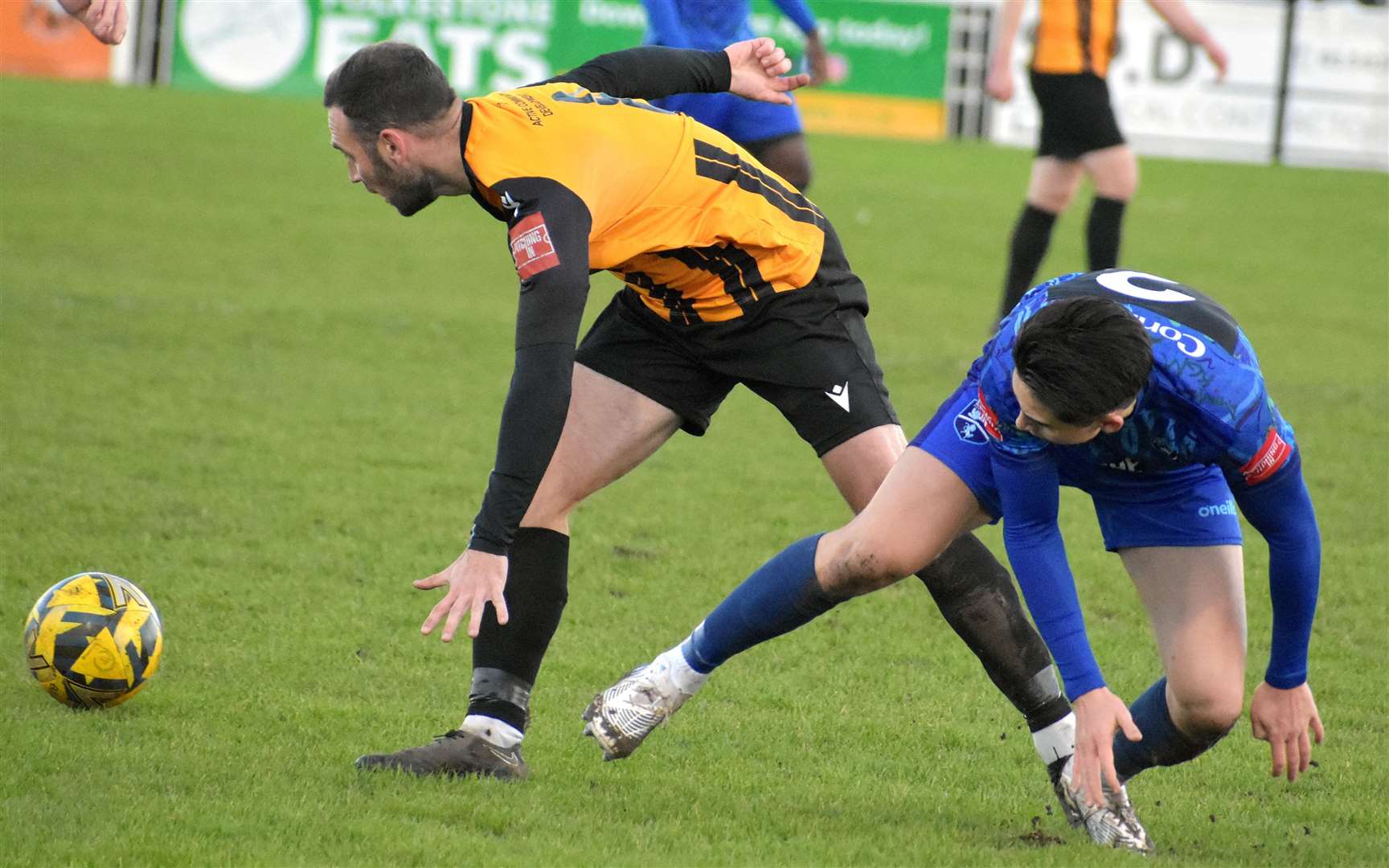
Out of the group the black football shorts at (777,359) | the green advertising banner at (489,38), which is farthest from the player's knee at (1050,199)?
the green advertising banner at (489,38)

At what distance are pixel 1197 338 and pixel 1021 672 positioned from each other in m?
1.00

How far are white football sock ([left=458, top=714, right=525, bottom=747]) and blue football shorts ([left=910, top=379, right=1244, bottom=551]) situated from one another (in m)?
1.22

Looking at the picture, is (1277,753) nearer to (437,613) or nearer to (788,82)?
(437,613)

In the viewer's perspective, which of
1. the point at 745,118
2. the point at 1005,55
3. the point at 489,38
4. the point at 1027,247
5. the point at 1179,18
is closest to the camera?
the point at 745,118

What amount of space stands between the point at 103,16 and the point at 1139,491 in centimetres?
306

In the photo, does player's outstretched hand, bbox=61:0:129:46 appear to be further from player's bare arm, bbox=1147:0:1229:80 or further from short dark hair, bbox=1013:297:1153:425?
player's bare arm, bbox=1147:0:1229:80

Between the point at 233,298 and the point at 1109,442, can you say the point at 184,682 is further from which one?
the point at 233,298

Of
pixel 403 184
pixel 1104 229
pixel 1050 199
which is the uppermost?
pixel 403 184

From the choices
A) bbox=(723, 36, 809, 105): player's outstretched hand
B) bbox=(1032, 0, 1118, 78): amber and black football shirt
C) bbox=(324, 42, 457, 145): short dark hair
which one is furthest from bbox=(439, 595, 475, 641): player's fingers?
bbox=(1032, 0, 1118, 78): amber and black football shirt

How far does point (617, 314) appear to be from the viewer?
4527 millimetres

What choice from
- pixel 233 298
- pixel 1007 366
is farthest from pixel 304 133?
pixel 1007 366

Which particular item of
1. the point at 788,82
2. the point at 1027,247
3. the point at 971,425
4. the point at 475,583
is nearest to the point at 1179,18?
the point at 1027,247

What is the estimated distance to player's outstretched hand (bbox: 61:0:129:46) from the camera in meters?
4.79

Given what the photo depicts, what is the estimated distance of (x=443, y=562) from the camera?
6.06m
